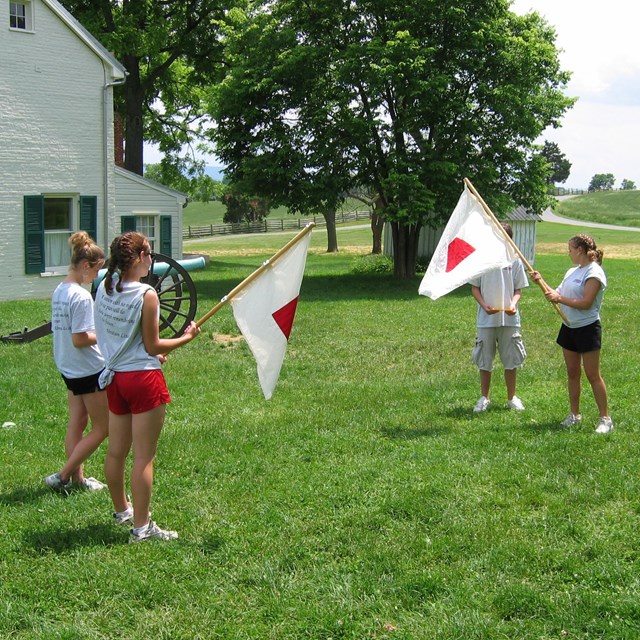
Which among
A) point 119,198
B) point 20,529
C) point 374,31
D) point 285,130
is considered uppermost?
point 374,31

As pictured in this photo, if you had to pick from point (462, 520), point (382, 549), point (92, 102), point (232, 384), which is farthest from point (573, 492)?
point (92, 102)

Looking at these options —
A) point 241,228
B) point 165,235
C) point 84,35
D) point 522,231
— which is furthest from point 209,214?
point 84,35

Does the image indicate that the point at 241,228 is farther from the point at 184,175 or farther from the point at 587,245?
the point at 587,245

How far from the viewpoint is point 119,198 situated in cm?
2223

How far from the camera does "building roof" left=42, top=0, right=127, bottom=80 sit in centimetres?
1912

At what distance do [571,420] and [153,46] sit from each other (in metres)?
22.9

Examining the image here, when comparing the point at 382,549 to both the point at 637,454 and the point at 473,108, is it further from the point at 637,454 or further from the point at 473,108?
the point at 473,108

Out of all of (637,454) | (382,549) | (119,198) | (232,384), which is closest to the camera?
(382,549)

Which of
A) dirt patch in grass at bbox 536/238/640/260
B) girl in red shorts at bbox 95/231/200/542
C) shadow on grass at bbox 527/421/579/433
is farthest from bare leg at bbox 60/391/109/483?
dirt patch in grass at bbox 536/238/640/260

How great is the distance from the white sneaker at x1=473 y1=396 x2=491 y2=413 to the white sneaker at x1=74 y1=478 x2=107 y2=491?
386cm

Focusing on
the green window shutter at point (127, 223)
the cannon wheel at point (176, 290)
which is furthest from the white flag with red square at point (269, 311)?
the green window shutter at point (127, 223)

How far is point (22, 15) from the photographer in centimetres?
1897

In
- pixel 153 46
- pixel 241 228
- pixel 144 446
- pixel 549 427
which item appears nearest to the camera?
pixel 144 446

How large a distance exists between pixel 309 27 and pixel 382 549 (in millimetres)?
20026
